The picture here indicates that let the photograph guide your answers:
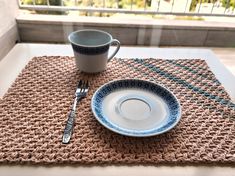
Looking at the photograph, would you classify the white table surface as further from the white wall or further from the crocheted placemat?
the white wall

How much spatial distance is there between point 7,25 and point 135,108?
1.04m

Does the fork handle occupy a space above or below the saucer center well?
below

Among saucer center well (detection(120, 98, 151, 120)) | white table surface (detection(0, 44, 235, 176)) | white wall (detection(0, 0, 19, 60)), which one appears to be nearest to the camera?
white table surface (detection(0, 44, 235, 176))

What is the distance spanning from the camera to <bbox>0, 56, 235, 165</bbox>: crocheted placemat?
0.47 metres

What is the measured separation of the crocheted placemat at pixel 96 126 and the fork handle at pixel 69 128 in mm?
11

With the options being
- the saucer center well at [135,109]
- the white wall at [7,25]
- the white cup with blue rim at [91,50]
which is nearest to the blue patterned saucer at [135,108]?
the saucer center well at [135,109]

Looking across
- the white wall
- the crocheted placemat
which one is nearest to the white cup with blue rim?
the crocheted placemat

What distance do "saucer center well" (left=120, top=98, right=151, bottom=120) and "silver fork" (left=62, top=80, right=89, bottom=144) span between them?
0.39ft

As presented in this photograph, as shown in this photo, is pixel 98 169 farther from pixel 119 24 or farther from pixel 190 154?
pixel 119 24

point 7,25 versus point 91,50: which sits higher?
point 91,50

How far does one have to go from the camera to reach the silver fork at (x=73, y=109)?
50 centimetres


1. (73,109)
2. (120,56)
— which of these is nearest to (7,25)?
(120,56)

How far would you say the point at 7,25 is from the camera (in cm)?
128

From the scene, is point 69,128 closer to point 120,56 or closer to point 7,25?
point 120,56
